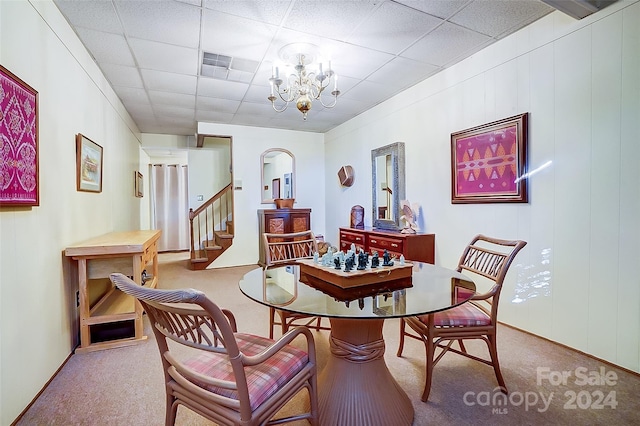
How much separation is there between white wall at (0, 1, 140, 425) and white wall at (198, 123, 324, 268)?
105 inches

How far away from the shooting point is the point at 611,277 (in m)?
2.17

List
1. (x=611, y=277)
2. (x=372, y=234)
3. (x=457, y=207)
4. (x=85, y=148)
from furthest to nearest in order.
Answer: (x=372, y=234), (x=457, y=207), (x=85, y=148), (x=611, y=277)

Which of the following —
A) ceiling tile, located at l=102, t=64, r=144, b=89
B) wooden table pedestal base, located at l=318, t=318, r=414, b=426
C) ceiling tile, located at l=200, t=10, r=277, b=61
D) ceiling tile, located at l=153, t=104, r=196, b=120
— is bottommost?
wooden table pedestal base, located at l=318, t=318, r=414, b=426

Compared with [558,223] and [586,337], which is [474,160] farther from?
[586,337]

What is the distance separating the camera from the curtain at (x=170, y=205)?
24.8 ft

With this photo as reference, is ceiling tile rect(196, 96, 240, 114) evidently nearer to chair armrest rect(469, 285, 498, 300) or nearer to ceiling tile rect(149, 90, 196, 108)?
ceiling tile rect(149, 90, 196, 108)

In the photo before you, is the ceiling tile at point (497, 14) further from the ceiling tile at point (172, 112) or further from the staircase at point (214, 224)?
the staircase at point (214, 224)

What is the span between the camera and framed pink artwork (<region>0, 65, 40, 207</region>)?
5.09ft

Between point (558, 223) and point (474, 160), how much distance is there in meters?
0.96

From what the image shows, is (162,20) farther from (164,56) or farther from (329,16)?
(329,16)

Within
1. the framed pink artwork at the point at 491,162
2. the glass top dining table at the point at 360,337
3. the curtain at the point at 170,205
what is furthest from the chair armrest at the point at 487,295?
the curtain at the point at 170,205

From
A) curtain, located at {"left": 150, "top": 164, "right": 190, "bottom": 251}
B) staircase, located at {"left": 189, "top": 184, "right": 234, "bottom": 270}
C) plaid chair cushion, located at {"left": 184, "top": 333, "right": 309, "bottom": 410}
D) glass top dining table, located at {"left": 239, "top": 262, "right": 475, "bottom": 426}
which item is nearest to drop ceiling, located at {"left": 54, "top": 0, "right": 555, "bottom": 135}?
glass top dining table, located at {"left": 239, "top": 262, "right": 475, "bottom": 426}

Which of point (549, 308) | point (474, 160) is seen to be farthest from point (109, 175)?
point (549, 308)

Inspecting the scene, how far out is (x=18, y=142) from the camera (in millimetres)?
1685
